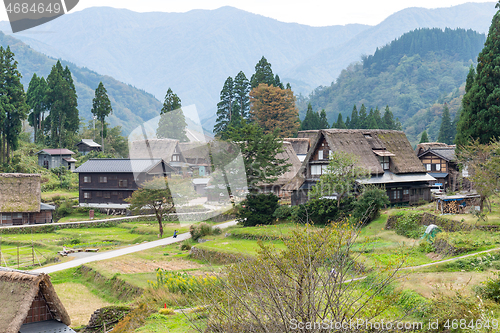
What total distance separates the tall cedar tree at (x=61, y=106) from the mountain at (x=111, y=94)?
46.9 meters

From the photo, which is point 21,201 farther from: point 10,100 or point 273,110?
point 273,110

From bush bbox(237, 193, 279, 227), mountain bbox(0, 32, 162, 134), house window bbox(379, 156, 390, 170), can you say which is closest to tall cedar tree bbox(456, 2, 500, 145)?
house window bbox(379, 156, 390, 170)

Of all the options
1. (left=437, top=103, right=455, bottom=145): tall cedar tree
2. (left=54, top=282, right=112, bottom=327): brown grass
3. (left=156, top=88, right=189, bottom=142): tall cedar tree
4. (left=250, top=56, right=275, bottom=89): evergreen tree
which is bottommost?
(left=54, top=282, right=112, bottom=327): brown grass

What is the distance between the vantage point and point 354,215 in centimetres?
2170

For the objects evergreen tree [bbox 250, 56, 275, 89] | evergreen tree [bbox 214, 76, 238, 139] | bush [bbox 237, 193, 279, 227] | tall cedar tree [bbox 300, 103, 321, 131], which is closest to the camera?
bush [bbox 237, 193, 279, 227]

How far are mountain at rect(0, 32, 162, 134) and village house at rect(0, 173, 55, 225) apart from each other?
6600cm

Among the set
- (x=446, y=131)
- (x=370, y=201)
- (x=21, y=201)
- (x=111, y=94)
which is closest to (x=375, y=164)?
(x=370, y=201)

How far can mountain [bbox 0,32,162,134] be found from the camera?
11225 cm

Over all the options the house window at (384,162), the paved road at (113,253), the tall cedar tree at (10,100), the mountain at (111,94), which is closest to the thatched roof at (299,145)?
the house window at (384,162)

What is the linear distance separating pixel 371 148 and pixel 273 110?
2514cm

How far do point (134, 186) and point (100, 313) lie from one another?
1034 inches

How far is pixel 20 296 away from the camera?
9094 millimetres

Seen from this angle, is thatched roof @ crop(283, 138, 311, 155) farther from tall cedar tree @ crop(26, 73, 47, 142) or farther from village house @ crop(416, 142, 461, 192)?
tall cedar tree @ crop(26, 73, 47, 142)

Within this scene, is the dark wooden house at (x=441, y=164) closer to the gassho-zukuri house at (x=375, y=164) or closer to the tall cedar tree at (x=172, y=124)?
the gassho-zukuri house at (x=375, y=164)
